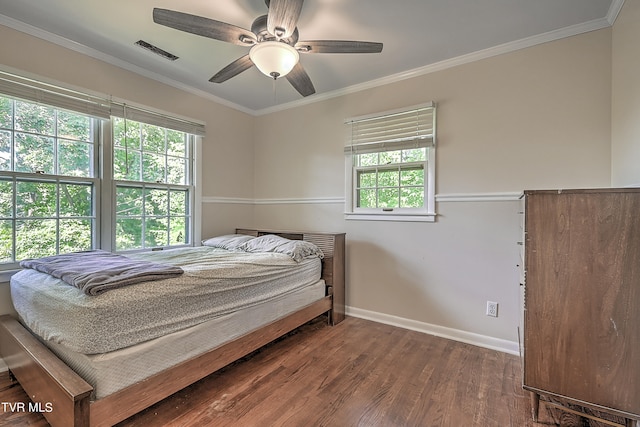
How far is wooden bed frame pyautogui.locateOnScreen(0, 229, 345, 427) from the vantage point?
4.02ft

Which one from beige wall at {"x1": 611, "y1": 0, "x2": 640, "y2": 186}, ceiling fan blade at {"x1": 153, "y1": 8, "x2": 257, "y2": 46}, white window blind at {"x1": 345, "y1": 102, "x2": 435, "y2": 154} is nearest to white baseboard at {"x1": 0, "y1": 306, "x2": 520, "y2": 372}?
beige wall at {"x1": 611, "y1": 0, "x2": 640, "y2": 186}

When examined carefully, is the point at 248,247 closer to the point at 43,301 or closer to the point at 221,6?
the point at 43,301

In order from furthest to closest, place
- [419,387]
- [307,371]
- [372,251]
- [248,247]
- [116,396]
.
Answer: [372,251]
[248,247]
[307,371]
[419,387]
[116,396]

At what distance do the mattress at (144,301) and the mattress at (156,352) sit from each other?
1.5 inches

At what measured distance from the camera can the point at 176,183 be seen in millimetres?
3117

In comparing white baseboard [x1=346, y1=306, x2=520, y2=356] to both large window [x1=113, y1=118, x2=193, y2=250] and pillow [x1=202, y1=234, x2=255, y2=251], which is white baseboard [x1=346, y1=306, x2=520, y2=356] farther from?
large window [x1=113, y1=118, x2=193, y2=250]

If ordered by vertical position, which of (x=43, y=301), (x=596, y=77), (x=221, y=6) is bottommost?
(x=43, y=301)

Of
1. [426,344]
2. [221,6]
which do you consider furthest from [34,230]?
[426,344]

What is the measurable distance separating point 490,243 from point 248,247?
2.12 m

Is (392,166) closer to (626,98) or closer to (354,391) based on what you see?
(626,98)

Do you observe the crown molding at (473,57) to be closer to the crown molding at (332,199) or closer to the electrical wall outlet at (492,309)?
the crown molding at (332,199)

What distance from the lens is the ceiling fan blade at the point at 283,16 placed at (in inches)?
56.4

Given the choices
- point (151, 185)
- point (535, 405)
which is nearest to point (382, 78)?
point (151, 185)

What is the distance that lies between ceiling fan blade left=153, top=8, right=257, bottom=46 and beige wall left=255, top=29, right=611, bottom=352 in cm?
161
